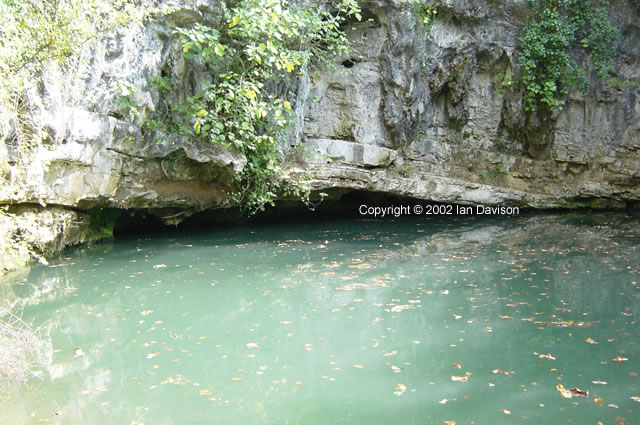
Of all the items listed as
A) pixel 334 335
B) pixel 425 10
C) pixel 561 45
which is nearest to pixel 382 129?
pixel 425 10

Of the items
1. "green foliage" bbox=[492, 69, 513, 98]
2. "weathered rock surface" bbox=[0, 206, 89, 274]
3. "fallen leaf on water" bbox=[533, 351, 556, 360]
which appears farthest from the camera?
"green foliage" bbox=[492, 69, 513, 98]

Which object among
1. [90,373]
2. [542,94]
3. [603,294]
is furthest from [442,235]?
[90,373]

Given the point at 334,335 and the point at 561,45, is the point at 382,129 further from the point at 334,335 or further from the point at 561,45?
the point at 334,335

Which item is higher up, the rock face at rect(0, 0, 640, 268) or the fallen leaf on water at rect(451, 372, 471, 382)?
the rock face at rect(0, 0, 640, 268)

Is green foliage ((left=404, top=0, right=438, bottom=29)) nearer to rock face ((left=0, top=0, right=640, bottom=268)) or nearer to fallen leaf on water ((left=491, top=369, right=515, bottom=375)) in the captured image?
rock face ((left=0, top=0, right=640, bottom=268))

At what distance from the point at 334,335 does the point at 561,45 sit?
1380cm

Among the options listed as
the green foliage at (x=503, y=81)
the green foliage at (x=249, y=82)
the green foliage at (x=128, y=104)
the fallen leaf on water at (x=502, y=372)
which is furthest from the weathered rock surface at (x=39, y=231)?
the green foliage at (x=503, y=81)

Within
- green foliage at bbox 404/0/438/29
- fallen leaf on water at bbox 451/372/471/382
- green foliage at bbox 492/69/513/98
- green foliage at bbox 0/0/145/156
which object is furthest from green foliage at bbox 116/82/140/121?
green foliage at bbox 492/69/513/98

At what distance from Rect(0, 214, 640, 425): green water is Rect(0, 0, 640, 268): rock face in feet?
6.26

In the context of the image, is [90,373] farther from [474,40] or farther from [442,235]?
[474,40]

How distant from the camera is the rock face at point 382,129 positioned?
9094 mm

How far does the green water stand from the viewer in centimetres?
423

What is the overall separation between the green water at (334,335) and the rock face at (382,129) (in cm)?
191

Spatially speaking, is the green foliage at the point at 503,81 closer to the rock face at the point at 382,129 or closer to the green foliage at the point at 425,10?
the rock face at the point at 382,129
